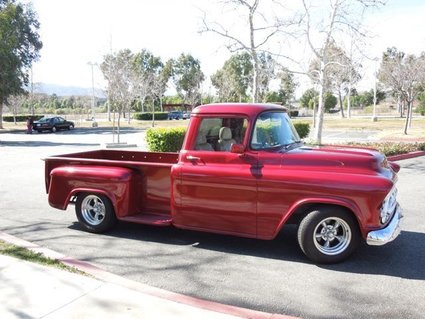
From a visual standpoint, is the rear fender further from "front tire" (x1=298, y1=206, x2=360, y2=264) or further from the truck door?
the truck door

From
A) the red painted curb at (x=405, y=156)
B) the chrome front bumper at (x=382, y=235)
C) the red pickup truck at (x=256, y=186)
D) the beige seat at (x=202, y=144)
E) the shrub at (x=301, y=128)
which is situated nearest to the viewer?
the chrome front bumper at (x=382, y=235)

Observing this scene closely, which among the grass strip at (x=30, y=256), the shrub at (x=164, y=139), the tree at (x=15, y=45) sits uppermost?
the tree at (x=15, y=45)

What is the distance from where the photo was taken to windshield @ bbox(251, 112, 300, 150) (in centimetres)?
541

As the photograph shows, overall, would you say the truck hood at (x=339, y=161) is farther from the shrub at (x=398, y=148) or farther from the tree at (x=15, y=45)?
the tree at (x=15, y=45)

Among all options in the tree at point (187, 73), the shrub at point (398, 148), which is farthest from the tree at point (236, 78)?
the shrub at point (398, 148)

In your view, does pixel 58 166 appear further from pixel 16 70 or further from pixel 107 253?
pixel 16 70

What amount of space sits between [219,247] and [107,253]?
1.44 m

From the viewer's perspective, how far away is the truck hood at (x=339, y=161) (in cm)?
498

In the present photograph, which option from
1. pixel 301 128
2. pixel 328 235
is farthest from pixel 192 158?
pixel 301 128

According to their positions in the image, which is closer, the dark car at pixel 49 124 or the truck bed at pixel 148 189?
the truck bed at pixel 148 189

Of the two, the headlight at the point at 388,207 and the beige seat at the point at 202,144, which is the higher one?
the beige seat at the point at 202,144

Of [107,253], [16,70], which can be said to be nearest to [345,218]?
[107,253]

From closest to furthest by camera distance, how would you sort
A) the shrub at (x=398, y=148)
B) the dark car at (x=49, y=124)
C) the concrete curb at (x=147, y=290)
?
the concrete curb at (x=147, y=290)
the shrub at (x=398, y=148)
the dark car at (x=49, y=124)

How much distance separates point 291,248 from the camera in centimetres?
570
